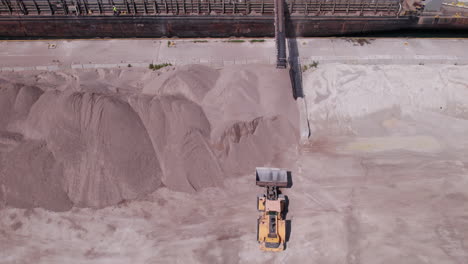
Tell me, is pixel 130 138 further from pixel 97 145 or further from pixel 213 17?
pixel 213 17

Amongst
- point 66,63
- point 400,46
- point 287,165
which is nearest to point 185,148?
point 287,165

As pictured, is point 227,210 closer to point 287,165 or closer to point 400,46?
point 287,165

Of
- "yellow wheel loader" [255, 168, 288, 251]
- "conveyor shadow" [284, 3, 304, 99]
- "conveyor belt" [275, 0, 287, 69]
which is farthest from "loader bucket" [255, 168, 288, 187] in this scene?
"conveyor belt" [275, 0, 287, 69]

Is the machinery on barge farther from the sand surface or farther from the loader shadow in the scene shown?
the loader shadow

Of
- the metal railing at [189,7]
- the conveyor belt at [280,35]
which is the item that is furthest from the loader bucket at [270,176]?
the metal railing at [189,7]

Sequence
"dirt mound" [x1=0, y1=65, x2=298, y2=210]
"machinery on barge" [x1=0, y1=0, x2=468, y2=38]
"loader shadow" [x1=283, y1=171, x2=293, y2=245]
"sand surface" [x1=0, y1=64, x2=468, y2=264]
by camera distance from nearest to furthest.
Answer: "sand surface" [x1=0, y1=64, x2=468, y2=264]
"loader shadow" [x1=283, y1=171, x2=293, y2=245]
"dirt mound" [x1=0, y1=65, x2=298, y2=210]
"machinery on barge" [x1=0, y1=0, x2=468, y2=38]
